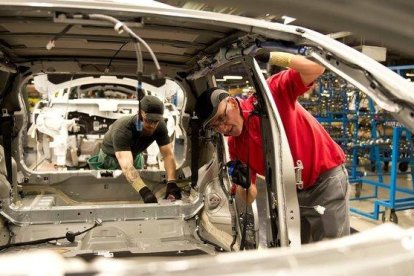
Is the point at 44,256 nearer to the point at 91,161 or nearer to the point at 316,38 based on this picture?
the point at 316,38

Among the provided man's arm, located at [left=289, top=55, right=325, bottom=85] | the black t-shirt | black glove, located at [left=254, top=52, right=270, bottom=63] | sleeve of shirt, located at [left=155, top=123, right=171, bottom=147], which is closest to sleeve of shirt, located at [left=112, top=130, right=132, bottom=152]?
the black t-shirt

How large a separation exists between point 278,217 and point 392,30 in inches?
47.1

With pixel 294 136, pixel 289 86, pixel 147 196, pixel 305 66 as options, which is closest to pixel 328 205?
pixel 294 136

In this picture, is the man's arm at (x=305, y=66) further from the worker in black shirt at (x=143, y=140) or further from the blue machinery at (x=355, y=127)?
the blue machinery at (x=355, y=127)

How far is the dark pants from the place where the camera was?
2.61m

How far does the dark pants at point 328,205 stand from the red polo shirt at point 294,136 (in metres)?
0.07

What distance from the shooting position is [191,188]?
13.3 ft

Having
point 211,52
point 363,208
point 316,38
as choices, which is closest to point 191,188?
point 211,52


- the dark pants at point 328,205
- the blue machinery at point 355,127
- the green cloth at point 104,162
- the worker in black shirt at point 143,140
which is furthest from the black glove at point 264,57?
the blue machinery at point 355,127

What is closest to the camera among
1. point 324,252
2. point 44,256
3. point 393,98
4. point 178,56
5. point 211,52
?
point 44,256

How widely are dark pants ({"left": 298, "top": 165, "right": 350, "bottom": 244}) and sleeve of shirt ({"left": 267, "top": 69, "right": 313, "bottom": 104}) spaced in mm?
628

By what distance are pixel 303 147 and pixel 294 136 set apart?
140 mm

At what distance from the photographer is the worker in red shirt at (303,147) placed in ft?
8.19

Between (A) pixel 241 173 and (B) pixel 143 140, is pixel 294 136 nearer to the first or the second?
(A) pixel 241 173
